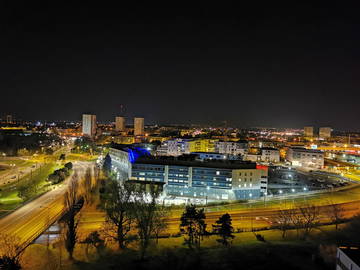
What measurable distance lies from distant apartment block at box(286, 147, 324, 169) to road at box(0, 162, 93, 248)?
23768 mm

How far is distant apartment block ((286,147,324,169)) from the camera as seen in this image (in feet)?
91.9

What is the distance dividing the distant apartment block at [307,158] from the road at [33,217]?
78.0ft

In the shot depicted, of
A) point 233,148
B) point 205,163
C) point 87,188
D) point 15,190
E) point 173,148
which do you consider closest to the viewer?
point 87,188

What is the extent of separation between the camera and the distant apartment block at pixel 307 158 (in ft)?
91.9

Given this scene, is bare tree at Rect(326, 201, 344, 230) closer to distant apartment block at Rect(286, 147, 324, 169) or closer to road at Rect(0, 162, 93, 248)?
road at Rect(0, 162, 93, 248)

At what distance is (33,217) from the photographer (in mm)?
11875

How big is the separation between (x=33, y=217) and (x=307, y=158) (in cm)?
2613

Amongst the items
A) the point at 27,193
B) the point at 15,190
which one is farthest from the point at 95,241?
the point at 15,190

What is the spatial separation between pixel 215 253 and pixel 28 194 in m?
11.7

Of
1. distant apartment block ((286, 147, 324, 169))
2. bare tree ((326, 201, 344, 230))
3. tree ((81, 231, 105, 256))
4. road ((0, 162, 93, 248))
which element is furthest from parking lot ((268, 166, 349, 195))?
road ((0, 162, 93, 248))

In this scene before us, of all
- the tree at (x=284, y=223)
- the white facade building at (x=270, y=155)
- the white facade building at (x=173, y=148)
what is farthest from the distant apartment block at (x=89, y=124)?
the tree at (x=284, y=223)

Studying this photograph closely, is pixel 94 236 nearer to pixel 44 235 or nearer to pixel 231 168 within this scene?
pixel 44 235

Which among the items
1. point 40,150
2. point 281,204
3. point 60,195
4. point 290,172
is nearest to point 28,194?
point 60,195

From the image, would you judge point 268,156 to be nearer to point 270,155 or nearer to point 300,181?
point 270,155
